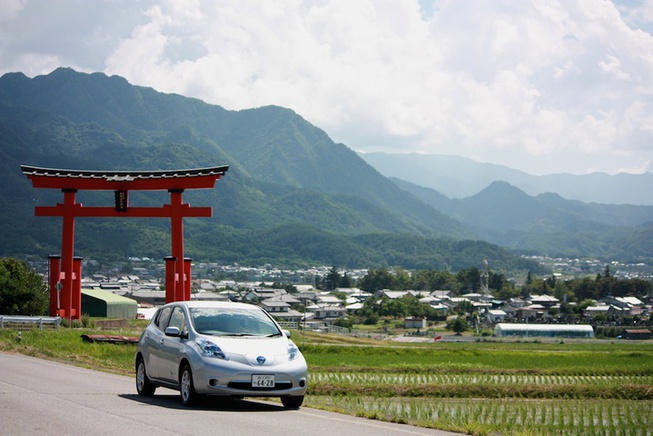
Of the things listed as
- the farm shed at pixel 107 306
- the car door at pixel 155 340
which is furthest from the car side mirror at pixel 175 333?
the farm shed at pixel 107 306

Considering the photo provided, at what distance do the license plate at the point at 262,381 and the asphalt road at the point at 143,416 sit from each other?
1.17 ft

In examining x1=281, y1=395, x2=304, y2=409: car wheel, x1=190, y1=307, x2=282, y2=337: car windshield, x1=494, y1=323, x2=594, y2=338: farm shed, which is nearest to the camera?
x1=281, y1=395, x2=304, y2=409: car wheel

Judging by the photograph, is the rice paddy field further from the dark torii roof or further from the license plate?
the dark torii roof

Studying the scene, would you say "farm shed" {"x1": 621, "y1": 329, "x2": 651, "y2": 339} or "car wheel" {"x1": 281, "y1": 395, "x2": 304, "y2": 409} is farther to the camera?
"farm shed" {"x1": 621, "y1": 329, "x2": 651, "y2": 339}

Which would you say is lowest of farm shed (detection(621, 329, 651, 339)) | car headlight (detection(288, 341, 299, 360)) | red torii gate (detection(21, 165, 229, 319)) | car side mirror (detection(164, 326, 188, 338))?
farm shed (detection(621, 329, 651, 339))

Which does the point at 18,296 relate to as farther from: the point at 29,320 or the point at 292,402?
the point at 292,402

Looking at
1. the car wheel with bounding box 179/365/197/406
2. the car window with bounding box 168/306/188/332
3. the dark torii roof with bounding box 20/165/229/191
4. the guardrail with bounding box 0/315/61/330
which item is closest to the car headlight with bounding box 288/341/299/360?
the car wheel with bounding box 179/365/197/406

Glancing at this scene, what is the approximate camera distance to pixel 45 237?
167 metres

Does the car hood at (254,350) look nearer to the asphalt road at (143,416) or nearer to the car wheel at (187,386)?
the car wheel at (187,386)

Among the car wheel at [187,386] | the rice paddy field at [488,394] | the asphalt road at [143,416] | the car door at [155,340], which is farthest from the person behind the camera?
the car door at [155,340]

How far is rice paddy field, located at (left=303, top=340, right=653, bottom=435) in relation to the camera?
13148 mm

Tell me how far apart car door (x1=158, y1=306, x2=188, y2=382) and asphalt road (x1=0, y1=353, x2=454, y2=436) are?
425mm

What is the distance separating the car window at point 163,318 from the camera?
44.5ft

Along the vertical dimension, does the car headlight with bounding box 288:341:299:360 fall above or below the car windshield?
below
